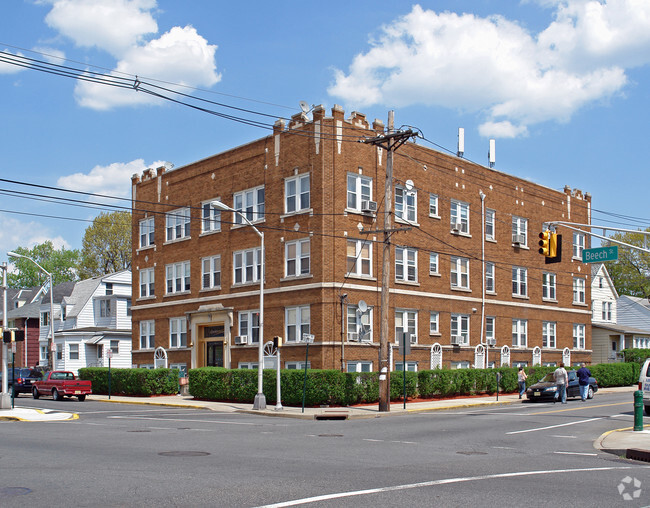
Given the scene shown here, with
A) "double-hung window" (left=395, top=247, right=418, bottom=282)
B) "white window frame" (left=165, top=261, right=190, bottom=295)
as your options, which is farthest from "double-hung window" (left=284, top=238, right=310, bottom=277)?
"white window frame" (left=165, top=261, right=190, bottom=295)

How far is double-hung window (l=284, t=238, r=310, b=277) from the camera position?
35969mm

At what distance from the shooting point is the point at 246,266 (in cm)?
3953

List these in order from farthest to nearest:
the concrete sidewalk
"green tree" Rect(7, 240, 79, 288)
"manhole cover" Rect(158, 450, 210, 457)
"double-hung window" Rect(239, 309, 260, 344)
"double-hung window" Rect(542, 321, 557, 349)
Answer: "green tree" Rect(7, 240, 79, 288)
"double-hung window" Rect(542, 321, 557, 349)
"double-hung window" Rect(239, 309, 260, 344)
the concrete sidewalk
"manhole cover" Rect(158, 450, 210, 457)

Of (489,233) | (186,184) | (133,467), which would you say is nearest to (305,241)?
(186,184)

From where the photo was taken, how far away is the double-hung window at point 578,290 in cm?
5194

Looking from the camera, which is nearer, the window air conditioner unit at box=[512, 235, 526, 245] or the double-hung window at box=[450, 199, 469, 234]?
the double-hung window at box=[450, 199, 469, 234]

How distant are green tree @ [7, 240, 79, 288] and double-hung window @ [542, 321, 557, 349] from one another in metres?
65.8

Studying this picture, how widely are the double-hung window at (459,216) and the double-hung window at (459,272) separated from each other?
1.73m

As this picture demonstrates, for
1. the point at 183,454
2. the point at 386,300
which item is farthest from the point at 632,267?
the point at 183,454

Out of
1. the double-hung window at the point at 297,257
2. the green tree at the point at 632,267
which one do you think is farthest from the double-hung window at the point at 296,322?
the green tree at the point at 632,267

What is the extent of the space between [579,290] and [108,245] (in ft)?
169

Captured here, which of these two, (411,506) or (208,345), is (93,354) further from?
(411,506)

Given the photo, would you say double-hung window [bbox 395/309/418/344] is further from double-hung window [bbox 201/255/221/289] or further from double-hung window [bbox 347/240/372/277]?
double-hung window [bbox 201/255/221/289]

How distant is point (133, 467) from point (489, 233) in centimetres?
3589
